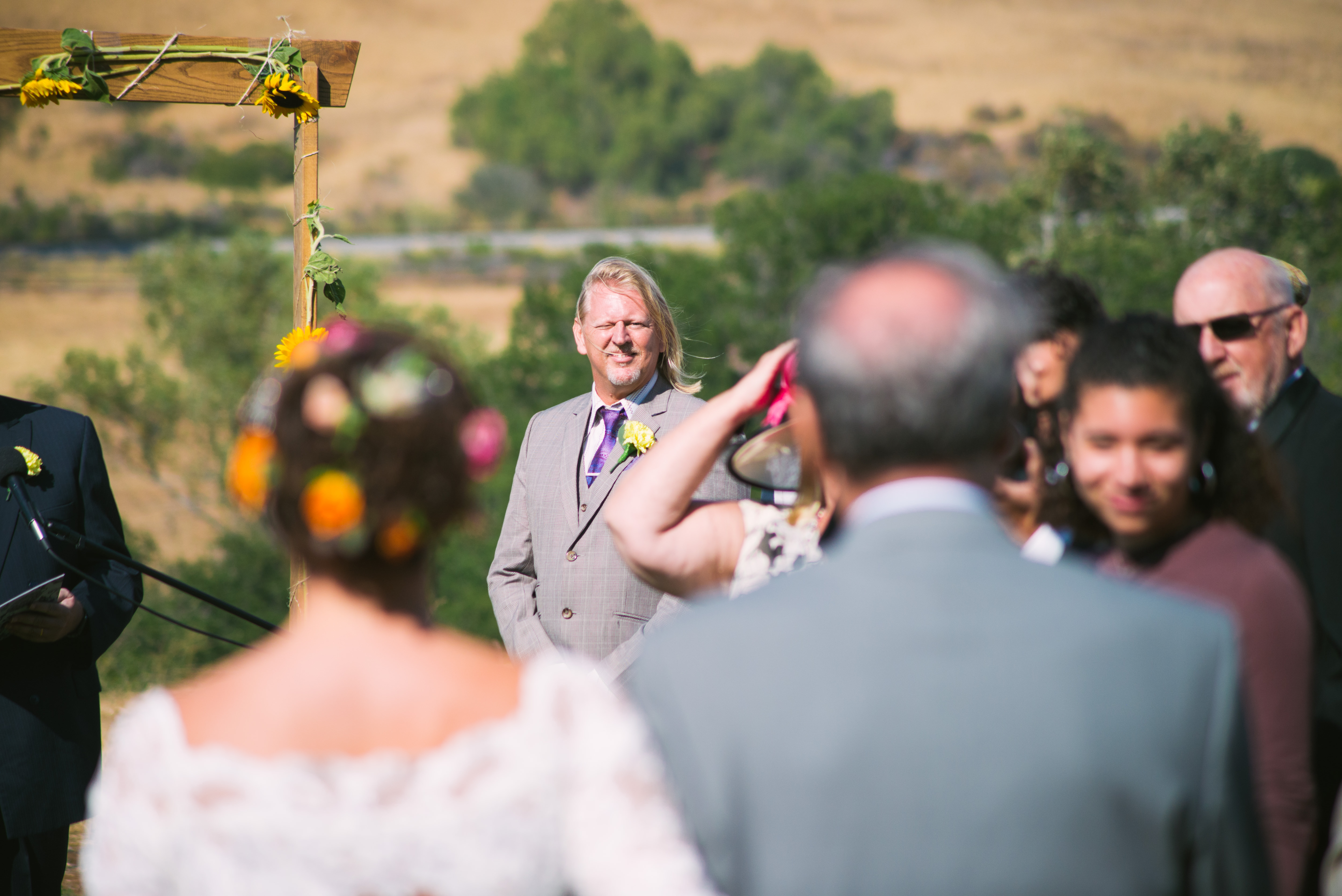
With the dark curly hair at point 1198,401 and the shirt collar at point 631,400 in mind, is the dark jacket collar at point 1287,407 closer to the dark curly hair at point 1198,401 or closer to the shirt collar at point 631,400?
the dark curly hair at point 1198,401

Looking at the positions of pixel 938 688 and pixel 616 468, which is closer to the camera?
pixel 938 688

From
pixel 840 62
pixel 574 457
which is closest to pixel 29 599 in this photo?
pixel 574 457

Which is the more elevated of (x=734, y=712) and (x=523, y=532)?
(x=523, y=532)

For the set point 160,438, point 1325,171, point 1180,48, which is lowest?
point 160,438

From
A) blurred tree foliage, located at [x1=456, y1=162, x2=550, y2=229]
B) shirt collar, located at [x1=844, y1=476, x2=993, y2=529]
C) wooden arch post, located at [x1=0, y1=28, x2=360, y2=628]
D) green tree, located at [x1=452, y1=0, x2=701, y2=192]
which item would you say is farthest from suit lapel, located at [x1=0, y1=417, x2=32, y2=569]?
green tree, located at [x1=452, y1=0, x2=701, y2=192]

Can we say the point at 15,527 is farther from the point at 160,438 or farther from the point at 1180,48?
the point at 1180,48

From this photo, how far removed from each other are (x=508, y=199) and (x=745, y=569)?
49281mm

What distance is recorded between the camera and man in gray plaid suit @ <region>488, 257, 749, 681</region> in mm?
3637

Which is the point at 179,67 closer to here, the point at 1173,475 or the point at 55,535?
the point at 55,535

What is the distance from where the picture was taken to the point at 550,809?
1392 millimetres

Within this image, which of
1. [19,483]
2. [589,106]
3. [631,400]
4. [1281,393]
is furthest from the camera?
[589,106]

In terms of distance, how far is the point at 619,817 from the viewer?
139 centimetres

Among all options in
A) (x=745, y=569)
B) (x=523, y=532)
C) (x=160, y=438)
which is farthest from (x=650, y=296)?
(x=160, y=438)

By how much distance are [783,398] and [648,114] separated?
53.8 metres
